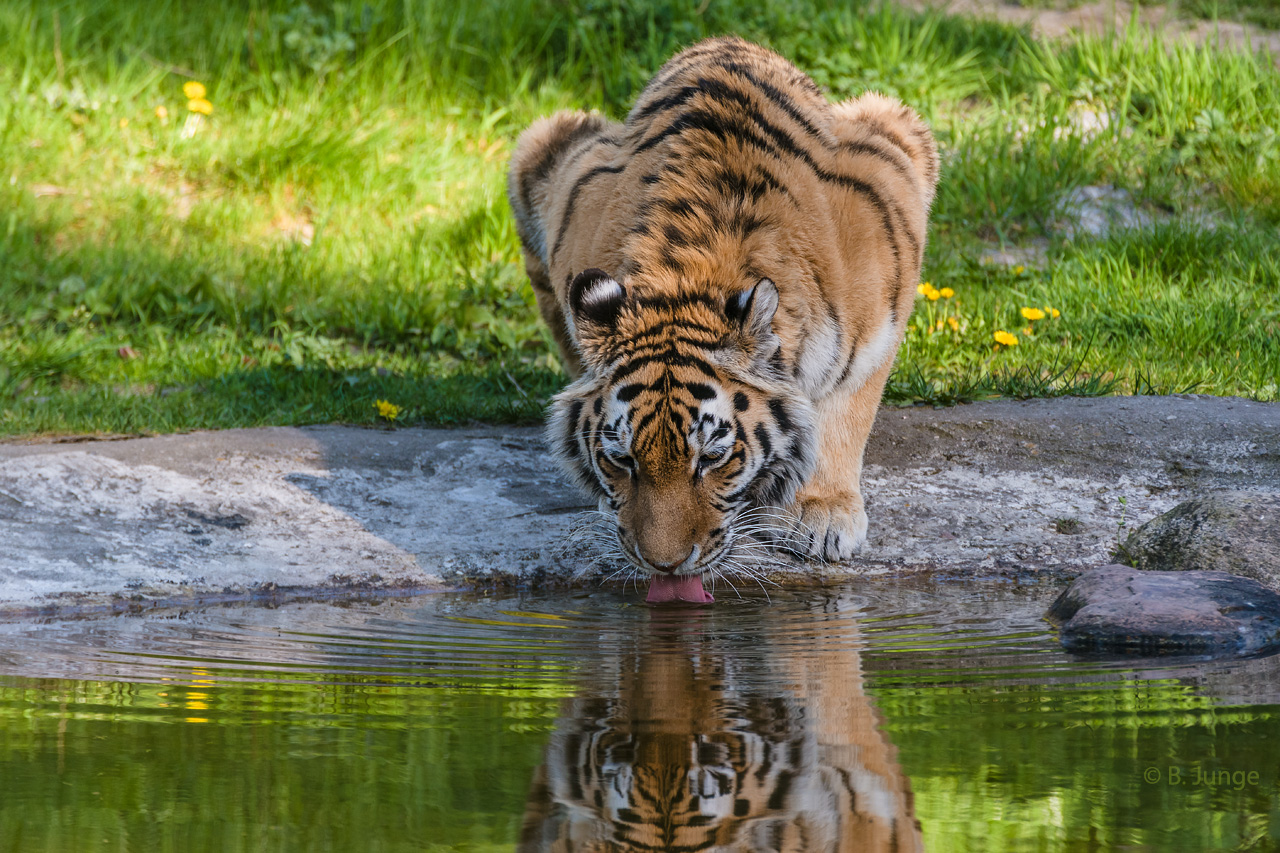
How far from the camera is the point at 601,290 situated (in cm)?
339

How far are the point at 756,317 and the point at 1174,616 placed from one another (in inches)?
48.0

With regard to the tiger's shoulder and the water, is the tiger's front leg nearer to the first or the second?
the tiger's shoulder

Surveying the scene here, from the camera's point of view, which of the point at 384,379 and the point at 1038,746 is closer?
the point at 1038,746

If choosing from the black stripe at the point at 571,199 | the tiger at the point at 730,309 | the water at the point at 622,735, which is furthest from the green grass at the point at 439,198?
the water at the point at 622,735

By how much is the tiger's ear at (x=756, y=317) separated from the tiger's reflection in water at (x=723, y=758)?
772 millimetres

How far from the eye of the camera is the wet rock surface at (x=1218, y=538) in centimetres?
340

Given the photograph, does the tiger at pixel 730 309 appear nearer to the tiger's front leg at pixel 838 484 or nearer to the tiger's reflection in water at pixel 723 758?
the tiger's front leg at pixel 838 484

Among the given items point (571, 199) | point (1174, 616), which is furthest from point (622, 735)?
point (571, 199)

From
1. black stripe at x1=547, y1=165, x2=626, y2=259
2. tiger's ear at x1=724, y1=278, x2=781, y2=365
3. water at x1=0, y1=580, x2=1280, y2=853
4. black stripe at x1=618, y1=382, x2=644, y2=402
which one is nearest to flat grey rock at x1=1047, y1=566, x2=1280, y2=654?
water at x1=0, y1=580, x2=1280, y2=853

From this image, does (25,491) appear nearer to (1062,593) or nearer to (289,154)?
(1062,593)

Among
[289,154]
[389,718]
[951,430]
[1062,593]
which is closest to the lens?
[389,718]

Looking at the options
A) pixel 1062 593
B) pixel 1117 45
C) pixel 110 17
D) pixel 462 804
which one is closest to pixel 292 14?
pixel 110 17

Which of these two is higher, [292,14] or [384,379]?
[292,14]

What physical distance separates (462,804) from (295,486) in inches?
94.3
